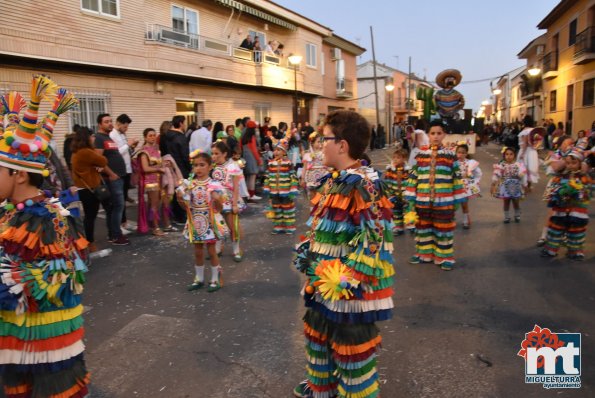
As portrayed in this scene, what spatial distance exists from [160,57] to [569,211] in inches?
509

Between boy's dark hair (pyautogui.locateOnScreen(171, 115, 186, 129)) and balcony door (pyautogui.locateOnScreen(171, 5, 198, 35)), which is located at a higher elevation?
balcony door (pyautogui.locateOnScreen(171, 5, 198, 35))

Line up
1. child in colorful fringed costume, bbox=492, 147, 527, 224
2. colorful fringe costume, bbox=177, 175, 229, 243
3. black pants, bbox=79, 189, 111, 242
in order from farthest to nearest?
child in colorful fringed costume, bbox=492, 147, 527, 224, black pants, bbox=79, 189, 111, 242, colorful fringe costume, bbox=177, 175, 229, 243

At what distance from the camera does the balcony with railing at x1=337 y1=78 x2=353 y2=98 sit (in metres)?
31.9

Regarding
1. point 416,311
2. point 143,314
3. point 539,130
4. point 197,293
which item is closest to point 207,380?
point 143,314

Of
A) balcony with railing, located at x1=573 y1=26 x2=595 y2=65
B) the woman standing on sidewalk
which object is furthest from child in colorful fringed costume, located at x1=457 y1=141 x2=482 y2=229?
balcony with railing, located at x1=573 y1=26 x2=595 y2=65

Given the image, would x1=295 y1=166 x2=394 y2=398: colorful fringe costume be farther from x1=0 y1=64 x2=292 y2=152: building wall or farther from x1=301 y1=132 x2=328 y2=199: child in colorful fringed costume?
x1=0 y1=64 x2=292 y2=152: building wall

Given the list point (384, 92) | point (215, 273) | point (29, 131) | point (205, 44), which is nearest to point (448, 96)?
point (215, 273)

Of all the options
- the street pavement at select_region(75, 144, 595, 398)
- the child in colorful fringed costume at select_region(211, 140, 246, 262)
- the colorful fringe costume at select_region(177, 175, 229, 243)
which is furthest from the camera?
the child in colorful fringed costume at select_region(211, 140, 246, 262)

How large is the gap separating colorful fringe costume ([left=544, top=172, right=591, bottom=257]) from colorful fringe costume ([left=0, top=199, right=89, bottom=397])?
6.22 meters

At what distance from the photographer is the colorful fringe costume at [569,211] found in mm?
6277

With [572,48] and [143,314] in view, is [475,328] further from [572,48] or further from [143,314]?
[572,48]

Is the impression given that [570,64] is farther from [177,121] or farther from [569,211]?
[177,121]

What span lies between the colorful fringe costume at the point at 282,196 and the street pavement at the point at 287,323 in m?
1.28

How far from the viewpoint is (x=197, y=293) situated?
18.2 feet
